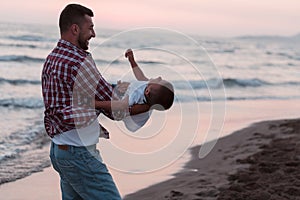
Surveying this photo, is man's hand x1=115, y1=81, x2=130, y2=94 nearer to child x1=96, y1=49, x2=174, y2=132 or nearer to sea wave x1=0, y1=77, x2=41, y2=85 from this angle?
child x1=96, y1=49, x2=174, y2=132

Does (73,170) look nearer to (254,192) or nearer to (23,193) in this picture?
(254,192)

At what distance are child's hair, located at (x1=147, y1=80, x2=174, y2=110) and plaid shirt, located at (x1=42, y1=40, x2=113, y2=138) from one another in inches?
11.4

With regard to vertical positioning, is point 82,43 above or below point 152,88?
above

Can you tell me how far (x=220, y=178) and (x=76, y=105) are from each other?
435 cm

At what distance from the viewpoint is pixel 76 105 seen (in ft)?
10.6

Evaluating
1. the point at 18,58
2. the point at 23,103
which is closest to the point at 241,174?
the point at 23,103

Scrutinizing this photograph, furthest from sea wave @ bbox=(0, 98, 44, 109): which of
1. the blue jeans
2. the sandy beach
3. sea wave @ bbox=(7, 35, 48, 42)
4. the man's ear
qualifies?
sea wave @ bbox=(7, 35, 48, 42)

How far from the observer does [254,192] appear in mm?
6227

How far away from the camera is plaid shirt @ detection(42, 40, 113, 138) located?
317 centimetres

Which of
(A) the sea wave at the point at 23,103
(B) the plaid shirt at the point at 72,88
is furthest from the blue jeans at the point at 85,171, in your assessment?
(A) the sea wave at the point at 23,103

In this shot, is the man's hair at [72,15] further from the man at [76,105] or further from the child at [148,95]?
the child at [148,95]

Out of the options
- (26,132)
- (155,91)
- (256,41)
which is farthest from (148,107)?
(256,41)

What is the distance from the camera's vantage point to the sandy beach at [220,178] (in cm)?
639

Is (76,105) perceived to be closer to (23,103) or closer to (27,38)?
(23,103)
